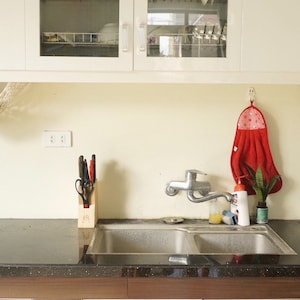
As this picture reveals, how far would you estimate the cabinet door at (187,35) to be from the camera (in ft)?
5.41

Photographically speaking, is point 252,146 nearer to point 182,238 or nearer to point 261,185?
point 261,185

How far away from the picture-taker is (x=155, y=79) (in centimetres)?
167

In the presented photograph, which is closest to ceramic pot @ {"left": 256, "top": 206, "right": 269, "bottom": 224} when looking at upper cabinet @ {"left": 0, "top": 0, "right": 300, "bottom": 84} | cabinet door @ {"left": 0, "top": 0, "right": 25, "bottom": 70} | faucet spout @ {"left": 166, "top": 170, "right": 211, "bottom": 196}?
faucet spout @ {"left": 166, "top": 170, "right": 211, "bottom": 196}

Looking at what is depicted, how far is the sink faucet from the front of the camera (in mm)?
1957

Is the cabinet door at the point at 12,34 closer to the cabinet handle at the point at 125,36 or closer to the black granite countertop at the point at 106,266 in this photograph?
the cabinet handle at the point at 125,36

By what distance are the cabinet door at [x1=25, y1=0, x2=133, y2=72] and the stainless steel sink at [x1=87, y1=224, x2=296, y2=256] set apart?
71 centimetres

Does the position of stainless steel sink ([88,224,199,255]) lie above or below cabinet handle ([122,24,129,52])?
below

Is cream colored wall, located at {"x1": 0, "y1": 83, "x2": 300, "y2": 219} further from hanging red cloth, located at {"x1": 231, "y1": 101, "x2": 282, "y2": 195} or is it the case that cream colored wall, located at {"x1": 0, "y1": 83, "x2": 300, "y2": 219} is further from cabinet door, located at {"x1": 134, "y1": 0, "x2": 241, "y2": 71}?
cabinet door, located at {"x1": 134, "y1": 0, "x2": 241, "y2": 71}

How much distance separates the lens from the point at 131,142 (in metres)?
2.03

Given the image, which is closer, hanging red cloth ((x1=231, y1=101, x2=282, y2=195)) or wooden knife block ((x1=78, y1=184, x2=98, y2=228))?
wooden knife block ((x1=78, y1=184, x2=98, y2=228))

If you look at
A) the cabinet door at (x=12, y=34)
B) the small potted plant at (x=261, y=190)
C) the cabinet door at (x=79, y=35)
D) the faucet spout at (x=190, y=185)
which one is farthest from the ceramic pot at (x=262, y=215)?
the cabinet door at (x=12, y=34)

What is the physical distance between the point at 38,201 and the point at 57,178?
14cm

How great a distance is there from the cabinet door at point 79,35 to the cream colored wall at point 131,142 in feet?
1.11

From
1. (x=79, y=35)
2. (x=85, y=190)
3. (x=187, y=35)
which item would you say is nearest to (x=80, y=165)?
(x=85, y=190)
